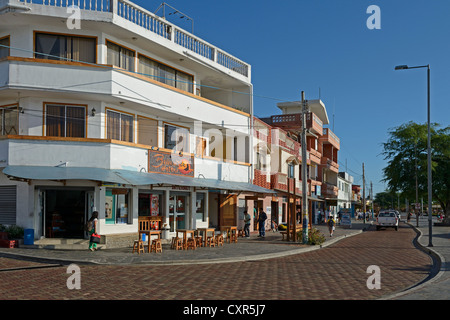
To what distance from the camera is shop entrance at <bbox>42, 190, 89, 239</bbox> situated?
18.7 metres

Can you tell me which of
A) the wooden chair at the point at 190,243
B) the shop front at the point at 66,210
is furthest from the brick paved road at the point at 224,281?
the shop front at the point at 66,210

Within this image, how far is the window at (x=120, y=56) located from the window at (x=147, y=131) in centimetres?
241

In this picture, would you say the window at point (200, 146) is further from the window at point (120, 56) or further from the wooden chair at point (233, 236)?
the window at point (120, 56)

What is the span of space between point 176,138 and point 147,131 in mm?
2016

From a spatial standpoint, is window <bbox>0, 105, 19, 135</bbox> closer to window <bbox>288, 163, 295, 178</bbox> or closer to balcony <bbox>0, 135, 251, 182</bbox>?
balcony <bbox>0, 135, 251, 182</bbox>

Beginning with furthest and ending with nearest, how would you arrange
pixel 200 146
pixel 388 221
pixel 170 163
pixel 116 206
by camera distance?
pixel 388 221, pixel 200 146, pixel 170 163, pixel 116 206

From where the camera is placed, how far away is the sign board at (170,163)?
20.7 m

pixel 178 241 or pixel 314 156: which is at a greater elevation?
pixel 314 156

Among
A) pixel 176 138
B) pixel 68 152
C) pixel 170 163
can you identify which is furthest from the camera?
pixel 176 138

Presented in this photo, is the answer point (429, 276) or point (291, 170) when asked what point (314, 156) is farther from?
point (429, 276)

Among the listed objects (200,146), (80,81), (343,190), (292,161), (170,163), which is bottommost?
(343,190)

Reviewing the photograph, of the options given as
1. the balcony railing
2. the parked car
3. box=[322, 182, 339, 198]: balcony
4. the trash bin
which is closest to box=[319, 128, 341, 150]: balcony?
box=[322, 182, 339, 198]: balcony

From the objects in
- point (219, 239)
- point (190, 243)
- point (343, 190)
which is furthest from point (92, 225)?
point (343, 190)

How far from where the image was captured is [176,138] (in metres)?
23.0
